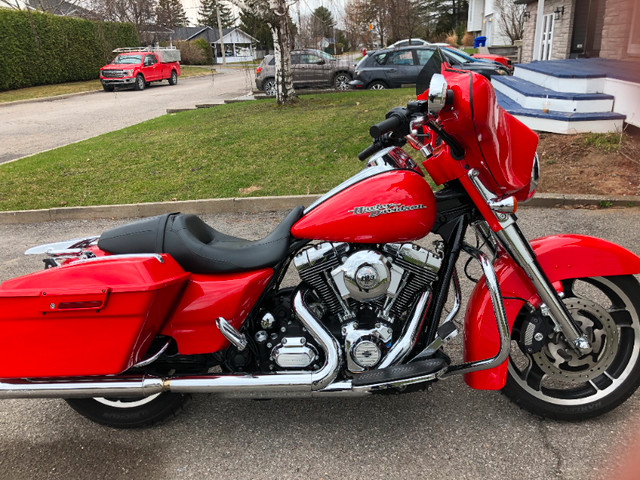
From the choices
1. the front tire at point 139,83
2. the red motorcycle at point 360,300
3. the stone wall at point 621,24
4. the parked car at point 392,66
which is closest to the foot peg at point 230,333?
the red motorcycle at point 360,300

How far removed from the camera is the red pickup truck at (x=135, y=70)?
24766 mm

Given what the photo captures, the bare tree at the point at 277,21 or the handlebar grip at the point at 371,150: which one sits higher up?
the bare tree at the point at 277,21

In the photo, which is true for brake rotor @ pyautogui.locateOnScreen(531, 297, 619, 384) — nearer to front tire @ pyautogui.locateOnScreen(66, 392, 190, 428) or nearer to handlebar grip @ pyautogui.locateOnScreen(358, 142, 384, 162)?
handlebar grip @ pyautogui.locateOnScreen(358, 142, 384, 162)

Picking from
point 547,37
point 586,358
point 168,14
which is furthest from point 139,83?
point 168,14

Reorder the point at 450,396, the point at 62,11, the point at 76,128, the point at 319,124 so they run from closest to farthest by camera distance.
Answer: the point at 450,396 → the point at 319,124 → the point at 76,128 → the point at 62,11

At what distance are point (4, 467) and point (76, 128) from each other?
1354 centimetres

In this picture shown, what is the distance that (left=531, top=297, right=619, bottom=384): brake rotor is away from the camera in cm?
258

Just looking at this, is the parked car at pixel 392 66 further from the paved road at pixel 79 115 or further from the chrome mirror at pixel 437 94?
the chrome mirror at pixel 437 94

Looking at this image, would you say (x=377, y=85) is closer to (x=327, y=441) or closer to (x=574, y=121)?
(x=574, y=121)

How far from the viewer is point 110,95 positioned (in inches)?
933

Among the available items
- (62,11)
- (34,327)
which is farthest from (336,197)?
(62,11)

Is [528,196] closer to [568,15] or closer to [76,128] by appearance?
[568,15]

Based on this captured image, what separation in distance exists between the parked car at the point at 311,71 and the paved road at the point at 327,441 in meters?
16.3

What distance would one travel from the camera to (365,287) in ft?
7.78
